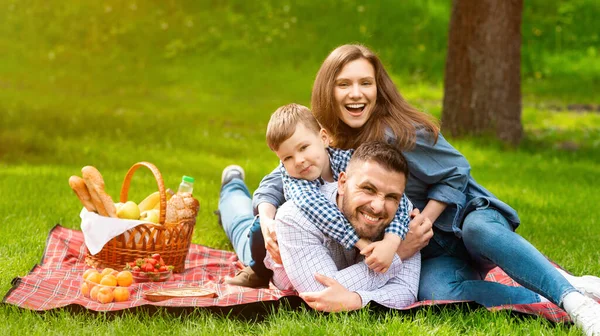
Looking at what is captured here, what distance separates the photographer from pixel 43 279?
4297mm

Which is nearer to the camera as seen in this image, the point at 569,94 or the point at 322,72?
the point at 322,72

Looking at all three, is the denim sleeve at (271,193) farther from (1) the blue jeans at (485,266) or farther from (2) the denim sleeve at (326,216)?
(1) the blue jeans at (485,266)

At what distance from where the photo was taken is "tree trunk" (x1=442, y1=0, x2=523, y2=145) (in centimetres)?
909

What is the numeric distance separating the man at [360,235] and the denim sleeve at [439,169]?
310mm

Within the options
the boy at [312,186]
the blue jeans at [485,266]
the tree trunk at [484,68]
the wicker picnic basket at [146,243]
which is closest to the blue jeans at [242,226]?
the boy at [312,186]

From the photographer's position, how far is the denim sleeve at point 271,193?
446 centimetres

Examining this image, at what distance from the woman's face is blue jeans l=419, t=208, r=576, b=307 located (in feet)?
2.46

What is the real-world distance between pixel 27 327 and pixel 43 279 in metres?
0.73

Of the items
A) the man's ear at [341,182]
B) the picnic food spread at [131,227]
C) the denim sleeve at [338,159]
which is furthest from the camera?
the picnic food spread at [131,227]

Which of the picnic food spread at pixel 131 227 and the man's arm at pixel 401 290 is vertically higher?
the picnic food spread at pixel 131 227

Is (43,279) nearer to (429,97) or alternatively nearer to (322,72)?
(322,72)

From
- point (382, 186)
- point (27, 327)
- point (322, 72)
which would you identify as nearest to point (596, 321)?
point (382, 186)

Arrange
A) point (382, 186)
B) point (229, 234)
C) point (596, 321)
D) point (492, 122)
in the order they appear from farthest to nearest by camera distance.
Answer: point (492, 122)
point (229, 234)
point (382, 186)
point (596, 321)

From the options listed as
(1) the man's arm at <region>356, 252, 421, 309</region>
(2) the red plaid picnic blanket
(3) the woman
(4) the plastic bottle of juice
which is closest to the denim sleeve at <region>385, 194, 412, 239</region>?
(3) the woman
